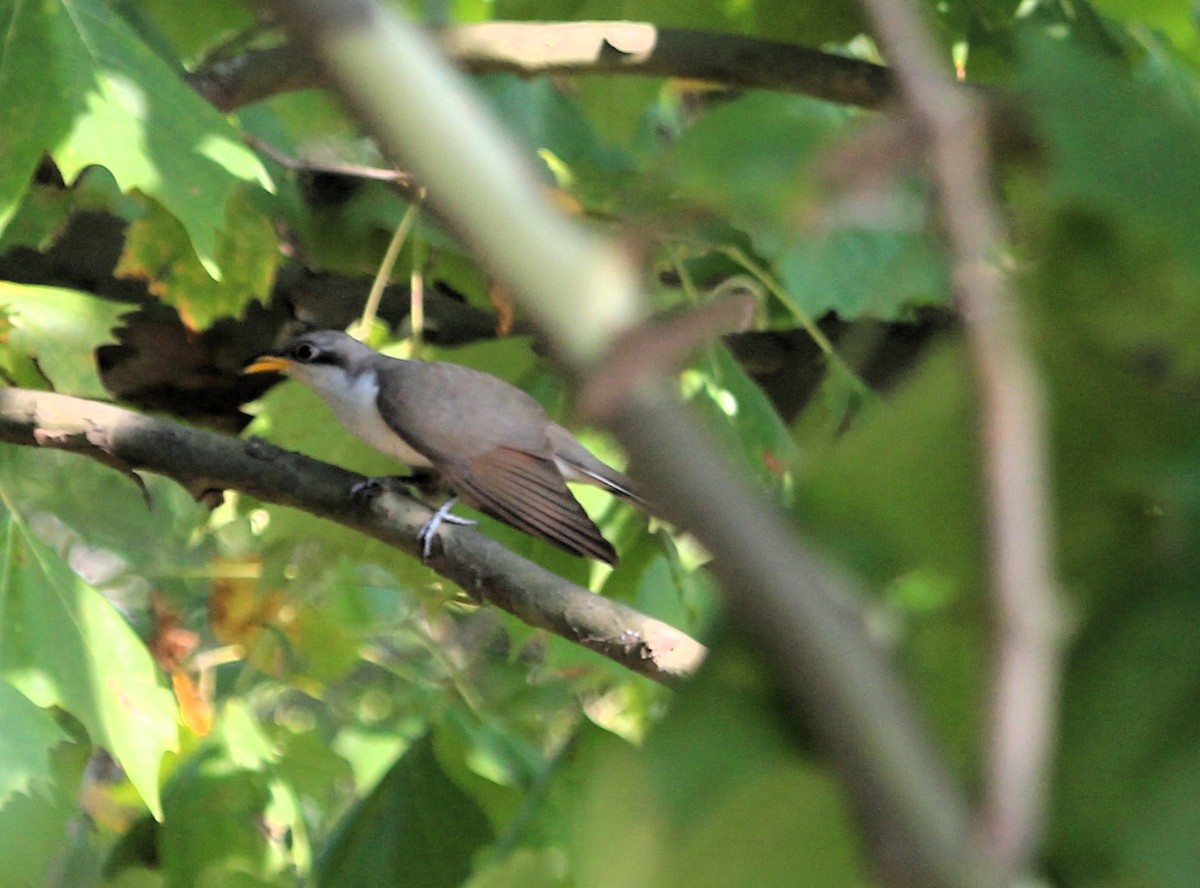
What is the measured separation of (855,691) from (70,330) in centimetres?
146

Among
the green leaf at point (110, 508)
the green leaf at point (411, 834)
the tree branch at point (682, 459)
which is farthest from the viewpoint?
the green leaf at point (110, 508)

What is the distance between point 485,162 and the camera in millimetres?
204

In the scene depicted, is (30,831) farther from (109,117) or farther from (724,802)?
(724,802)

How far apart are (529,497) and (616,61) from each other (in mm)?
555

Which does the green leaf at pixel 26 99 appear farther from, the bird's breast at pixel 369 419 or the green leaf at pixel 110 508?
the bird's breast at pixel 369 419

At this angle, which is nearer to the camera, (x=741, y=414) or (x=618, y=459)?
(x=618, y=459)

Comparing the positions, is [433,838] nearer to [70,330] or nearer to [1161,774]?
[70,330]

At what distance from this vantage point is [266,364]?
1.92 metres

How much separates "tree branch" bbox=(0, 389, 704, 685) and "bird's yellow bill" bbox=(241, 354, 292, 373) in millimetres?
587

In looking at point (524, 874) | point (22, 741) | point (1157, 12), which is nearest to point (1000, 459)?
point (524, 874)

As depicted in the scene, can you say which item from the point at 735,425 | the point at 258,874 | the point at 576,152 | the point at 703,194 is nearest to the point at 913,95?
the point at 703,194

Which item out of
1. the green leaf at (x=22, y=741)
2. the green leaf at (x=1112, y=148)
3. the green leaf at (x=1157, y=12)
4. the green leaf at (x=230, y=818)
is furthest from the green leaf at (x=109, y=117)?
the green leaf at (x=1112, y=148)

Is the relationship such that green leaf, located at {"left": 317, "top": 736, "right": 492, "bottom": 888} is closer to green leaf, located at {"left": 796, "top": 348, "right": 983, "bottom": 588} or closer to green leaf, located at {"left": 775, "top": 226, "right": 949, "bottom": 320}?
green leaf, located at {"left": 775, "top": 226, "right": 949, "bottom": 320}

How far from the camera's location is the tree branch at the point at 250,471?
1.26 meters
